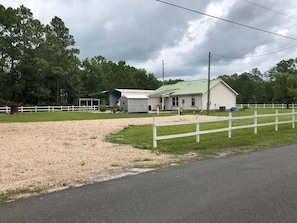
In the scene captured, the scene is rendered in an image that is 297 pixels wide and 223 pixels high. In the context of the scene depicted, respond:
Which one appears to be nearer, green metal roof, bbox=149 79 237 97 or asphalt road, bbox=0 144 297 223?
asphalt road, bbox=0 144 297 223

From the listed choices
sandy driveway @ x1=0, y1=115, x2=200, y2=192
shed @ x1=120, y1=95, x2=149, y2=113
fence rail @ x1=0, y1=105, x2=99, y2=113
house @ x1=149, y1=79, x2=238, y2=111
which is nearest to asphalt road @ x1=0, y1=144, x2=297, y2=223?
sandy driveway @ x1=0, y1=115, x2=200, y2=192

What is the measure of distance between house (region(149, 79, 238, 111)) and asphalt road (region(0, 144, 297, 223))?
37.8m

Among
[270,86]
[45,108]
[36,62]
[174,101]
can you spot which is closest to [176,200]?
[45,108]

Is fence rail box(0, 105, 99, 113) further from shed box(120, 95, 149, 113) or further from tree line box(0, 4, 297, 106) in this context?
shed box(120, 95, 149, 113)

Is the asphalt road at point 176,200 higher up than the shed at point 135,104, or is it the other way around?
the shed at point 135,104

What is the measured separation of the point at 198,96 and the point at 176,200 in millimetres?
40670

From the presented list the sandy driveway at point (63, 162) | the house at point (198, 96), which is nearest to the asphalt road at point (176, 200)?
the sandy driveway at point (63, 162)

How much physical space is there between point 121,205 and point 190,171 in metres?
2.81

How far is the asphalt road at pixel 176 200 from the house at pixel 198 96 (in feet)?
124

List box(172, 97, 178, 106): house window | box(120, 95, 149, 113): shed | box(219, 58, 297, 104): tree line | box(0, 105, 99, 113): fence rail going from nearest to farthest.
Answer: box(0, 105, 99, 113): fence rail, box(120, 95, 149, 113): shed, box(172, 97, 178, 106): house window, box(219, 58, 297, 104): tree line

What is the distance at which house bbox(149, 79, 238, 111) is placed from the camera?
4503 centimetres

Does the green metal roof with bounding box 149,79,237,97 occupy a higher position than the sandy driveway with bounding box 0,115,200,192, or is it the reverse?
the green metal roof with bounding box 149,79,237,97

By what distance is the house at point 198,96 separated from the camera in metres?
45.0

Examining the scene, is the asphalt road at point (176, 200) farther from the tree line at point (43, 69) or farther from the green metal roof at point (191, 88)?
the tree line at point (43, 69)
